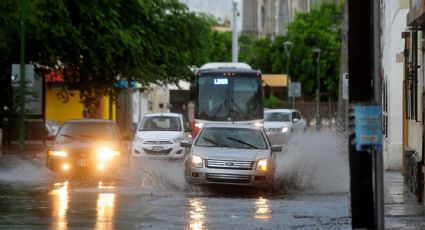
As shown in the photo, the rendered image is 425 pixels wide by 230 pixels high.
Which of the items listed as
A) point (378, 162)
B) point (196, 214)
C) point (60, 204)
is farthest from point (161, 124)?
point (378, 162)

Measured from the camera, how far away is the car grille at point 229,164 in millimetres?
21578

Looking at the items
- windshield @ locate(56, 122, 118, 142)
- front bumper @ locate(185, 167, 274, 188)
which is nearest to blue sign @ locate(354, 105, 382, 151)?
front bumper @ locate(185, 167, 274, 188)

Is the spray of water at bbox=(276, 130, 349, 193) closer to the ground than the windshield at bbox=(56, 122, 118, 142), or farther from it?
closer to the ground

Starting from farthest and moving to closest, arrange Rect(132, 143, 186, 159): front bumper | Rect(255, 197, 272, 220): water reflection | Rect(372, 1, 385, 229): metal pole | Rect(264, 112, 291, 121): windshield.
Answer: Rect(264, 112, 291, 121): windshield → Rect(132, 143, 186, 159): front bumper → Rect(255, 197, 272, 220): water reflection → Rect(372, 1, 385, 229): metal pole

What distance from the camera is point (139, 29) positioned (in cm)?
4309

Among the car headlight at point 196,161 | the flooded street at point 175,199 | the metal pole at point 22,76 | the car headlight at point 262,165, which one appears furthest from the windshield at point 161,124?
the car headlight at point 262,165

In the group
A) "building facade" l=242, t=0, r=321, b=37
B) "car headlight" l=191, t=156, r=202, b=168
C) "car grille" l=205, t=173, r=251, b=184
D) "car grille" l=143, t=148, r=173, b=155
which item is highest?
"building facade" l=242, t=0, r=321, b=37

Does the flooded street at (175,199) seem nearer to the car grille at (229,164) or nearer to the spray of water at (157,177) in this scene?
the spray of water at (157,177)

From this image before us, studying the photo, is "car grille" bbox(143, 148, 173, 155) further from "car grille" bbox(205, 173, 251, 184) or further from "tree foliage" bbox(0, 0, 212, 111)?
"car grille" bbox(205, 173, 251, 184)

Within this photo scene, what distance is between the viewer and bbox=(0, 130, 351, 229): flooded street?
1631 cm

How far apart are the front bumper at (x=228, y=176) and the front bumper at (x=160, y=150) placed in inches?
422

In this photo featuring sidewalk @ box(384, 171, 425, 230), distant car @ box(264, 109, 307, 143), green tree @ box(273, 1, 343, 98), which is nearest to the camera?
sidewalk @ box(384, 171, 425, 230)

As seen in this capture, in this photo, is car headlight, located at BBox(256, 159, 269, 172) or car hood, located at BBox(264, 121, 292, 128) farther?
car hood, located at BBox(264, 121, 292, 128)

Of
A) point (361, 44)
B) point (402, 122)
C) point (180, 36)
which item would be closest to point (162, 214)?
point (361, 44)
